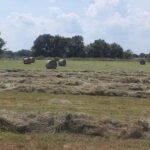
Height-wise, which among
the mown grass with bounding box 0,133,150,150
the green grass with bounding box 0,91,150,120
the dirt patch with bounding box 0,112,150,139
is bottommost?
the green grass with bounding box 0,91,150,120

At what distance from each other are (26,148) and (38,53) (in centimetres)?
12267

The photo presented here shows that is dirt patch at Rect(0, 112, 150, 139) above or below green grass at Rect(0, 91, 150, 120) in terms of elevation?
above

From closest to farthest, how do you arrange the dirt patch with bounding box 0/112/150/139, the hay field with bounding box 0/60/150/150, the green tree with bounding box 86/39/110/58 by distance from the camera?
the hay field with bounding box 0/60/150/150 → the dirt patch with bounding box 0/112/150/139 → the green tree with bounding box 86/39/110/58

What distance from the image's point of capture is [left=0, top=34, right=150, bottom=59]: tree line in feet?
431

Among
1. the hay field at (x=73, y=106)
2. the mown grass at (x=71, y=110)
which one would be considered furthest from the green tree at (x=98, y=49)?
the mown grass at (x=71, y=110)

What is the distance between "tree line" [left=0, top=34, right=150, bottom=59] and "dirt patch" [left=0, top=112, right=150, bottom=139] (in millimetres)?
115518

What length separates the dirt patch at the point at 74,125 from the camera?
13133 millimetres

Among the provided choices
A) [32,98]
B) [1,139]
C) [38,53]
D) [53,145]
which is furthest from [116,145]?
[38,53]

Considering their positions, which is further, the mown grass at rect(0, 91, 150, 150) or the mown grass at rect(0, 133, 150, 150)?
the mown grass at rect(0, 91, 150, 150)

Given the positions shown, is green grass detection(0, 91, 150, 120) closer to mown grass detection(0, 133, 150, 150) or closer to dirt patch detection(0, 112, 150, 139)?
dirt patch detection(0, 112, 150, 139)

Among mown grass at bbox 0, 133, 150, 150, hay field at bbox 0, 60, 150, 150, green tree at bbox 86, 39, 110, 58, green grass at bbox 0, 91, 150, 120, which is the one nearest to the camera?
mown grass at bbox 0, 133, 150, 150

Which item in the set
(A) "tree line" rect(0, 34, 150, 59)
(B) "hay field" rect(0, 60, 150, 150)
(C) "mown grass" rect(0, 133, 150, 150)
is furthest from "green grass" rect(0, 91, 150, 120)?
(A) "tree line" rect(0, 34, 150, 59)

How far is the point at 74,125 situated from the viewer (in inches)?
531

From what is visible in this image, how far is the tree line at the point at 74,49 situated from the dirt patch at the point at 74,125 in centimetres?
11552
